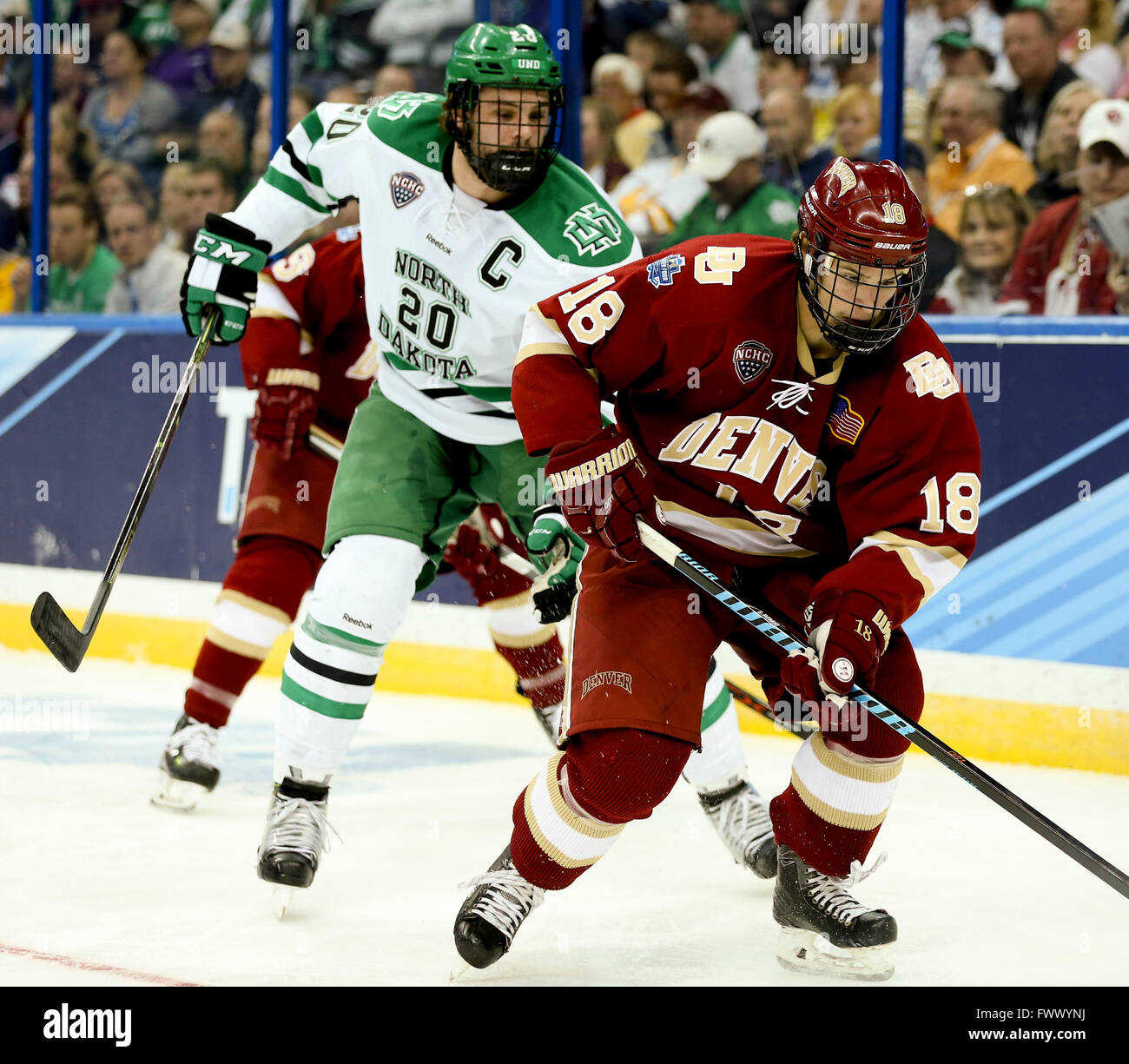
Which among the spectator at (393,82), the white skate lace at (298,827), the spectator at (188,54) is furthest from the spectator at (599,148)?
the white skate lace at (298,827)

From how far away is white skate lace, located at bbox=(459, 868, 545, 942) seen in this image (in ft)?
7.25

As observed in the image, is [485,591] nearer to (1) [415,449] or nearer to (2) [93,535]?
(1) [415,449]

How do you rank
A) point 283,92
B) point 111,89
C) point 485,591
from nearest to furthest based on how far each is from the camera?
point 485,591 → point 283,92 → point 111,89

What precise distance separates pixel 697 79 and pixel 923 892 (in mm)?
3023

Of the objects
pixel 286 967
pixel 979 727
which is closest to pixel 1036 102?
pixel 979 727

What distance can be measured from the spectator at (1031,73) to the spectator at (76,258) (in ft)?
9.32

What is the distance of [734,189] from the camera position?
4434mm

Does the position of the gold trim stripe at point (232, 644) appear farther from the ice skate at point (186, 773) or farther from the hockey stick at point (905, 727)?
the hockey stick at point (905, 727)

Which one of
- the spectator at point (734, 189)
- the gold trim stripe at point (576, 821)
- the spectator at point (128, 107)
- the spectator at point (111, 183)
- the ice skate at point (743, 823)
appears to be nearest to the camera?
the gold trim stripe at point (576, 821)

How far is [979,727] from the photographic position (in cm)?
377

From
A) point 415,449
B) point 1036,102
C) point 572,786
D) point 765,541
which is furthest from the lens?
point 1036,102

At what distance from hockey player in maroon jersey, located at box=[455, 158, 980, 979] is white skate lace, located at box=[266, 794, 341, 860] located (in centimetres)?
42

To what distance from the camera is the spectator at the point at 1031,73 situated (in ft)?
13.5

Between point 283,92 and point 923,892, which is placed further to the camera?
point 283,92
